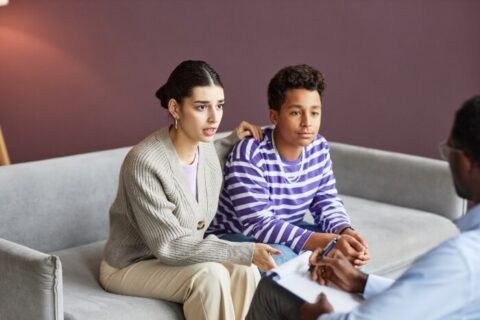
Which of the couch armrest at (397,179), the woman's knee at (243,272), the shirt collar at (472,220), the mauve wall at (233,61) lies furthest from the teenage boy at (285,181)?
the mauve wall at (233,61)

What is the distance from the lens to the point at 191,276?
7.98 feet

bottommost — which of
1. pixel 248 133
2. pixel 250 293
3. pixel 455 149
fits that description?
pixel 250 293

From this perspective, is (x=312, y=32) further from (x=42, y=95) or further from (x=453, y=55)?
(x=42, y=95)

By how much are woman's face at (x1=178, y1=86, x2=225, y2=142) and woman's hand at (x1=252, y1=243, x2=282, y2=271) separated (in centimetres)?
37

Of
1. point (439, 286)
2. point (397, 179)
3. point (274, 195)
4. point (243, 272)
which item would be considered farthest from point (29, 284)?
point (397, 179)

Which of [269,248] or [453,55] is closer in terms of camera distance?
[269,248]

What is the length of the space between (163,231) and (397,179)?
1416 millimetres

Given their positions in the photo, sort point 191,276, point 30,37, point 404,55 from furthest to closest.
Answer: point 404,55 < point 30,37 < point 191,276

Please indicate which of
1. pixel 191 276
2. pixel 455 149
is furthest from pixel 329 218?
pixel 455 149

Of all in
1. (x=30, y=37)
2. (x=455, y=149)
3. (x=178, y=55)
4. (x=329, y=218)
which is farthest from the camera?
(x=178, y=55)

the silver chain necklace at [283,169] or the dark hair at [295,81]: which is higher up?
the dark hair at [295,81]

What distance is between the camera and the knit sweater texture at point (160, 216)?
245 centimetres

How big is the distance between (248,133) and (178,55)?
155 centimetres

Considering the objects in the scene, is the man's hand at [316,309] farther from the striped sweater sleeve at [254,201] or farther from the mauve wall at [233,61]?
the mauve wall at [233,61]
